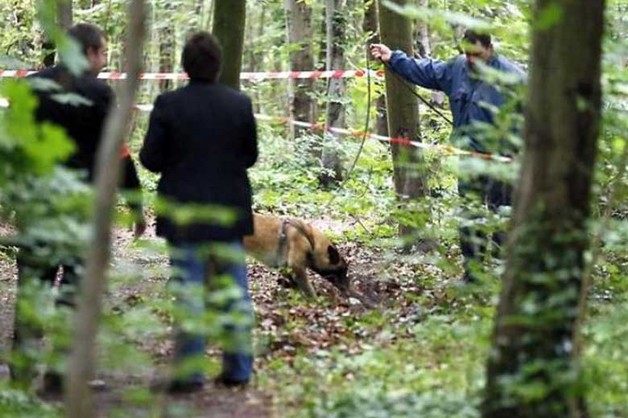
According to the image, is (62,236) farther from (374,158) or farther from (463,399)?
(374,158)

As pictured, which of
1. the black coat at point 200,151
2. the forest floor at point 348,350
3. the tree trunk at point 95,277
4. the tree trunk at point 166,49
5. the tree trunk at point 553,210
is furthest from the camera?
the tree trunk at point 166,49

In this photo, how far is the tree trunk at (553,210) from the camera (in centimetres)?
436

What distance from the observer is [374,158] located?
657 inches

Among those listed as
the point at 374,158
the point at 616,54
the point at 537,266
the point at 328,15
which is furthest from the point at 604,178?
the point at 328,15

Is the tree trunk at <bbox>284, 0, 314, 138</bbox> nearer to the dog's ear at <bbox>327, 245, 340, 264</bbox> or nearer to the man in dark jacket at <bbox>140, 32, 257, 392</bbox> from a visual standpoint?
the dog's ear at <bbox>327, 245, 340, 264</bbox>

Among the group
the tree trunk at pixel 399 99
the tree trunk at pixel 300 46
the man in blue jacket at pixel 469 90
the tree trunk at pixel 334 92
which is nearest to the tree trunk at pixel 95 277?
the man in blue jacket at pixel 469 90

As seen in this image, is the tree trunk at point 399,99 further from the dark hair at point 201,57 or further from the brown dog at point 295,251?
the dark hair at point 201,57

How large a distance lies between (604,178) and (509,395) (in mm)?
3588

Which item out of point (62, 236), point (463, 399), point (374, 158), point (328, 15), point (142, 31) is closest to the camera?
point (142, 31)

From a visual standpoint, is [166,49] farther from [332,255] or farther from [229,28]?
[229,28]

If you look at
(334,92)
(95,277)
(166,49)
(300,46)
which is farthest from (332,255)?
(166,49)

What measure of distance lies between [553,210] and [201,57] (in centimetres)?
249

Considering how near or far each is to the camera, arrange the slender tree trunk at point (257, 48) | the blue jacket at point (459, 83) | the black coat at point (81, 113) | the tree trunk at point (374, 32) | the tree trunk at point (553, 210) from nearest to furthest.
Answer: the tree trunk at point (553, 210) < the black coat at point (81, 113) < the blue jacket at point (459, 83) < the tree trunk at point (374, 32) < the slender tree trunk at point (257, 48)

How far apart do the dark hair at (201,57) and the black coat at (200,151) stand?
0.06m
